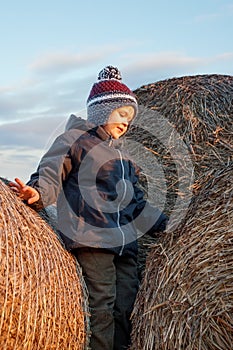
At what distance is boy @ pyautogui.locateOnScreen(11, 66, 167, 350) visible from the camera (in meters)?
2.89

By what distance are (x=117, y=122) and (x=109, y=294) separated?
0.85m

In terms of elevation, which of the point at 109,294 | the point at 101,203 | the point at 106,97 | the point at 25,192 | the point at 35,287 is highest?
the point at 106,97

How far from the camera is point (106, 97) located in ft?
10.7

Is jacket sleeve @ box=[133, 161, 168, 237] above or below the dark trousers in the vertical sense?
above

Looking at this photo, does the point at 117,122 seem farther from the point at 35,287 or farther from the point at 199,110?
the point at 35,287

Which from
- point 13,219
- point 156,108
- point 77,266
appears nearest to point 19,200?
point 13,219

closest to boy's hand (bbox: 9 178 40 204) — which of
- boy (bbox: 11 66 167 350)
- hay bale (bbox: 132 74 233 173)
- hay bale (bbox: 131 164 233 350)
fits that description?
boy (bbox: 11 66 167 350)

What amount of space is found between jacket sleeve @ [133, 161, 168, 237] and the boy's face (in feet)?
1.02

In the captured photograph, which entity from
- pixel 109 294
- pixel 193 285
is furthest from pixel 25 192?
pixel 193 285

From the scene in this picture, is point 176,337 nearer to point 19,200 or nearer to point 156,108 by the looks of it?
point 19,200

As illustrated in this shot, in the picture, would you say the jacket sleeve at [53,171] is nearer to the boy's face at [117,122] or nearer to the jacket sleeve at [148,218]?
the boy's face at [117,122]

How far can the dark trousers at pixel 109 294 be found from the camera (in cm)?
288

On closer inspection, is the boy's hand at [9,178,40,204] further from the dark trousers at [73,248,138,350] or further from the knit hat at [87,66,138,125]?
the knit hat at [87,66,138,125]

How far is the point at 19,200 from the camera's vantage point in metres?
2.75
